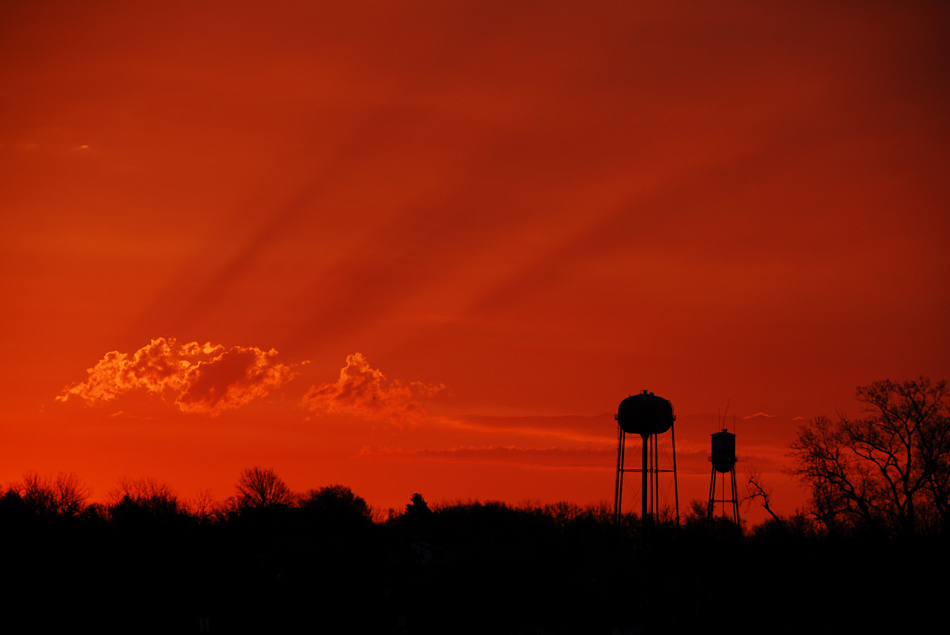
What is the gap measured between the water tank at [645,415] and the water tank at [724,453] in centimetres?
1065

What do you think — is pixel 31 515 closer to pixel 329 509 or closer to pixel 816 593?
pixel 329 509

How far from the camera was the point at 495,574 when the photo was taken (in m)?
74.3

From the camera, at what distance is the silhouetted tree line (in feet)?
213

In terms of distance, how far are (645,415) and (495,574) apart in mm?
15450

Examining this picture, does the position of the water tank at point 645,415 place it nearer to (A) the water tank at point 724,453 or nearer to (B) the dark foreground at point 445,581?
(B) the dark foreground at point 445,581

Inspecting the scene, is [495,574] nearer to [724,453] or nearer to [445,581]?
[445,581]

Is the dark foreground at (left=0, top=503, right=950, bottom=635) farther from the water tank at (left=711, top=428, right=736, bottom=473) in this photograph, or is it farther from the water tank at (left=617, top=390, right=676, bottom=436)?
the water tank at (left=617, top=390, right=676, bottom=436)

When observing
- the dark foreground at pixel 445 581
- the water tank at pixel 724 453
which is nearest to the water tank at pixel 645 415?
the dark foreground at pixel 445 581

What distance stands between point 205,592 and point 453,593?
17399 mm

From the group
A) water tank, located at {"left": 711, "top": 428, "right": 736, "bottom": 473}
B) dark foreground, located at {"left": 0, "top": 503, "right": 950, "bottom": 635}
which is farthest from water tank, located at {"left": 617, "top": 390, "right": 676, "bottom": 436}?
water tank, located at {"left": 711, "top": 428, "right": 736, "bottom": 473}

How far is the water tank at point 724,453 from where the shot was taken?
83.6 m

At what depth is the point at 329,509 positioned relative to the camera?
108875mm

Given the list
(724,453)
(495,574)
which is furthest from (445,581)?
(724,453)

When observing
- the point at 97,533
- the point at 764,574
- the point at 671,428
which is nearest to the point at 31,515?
the point at 97,533
